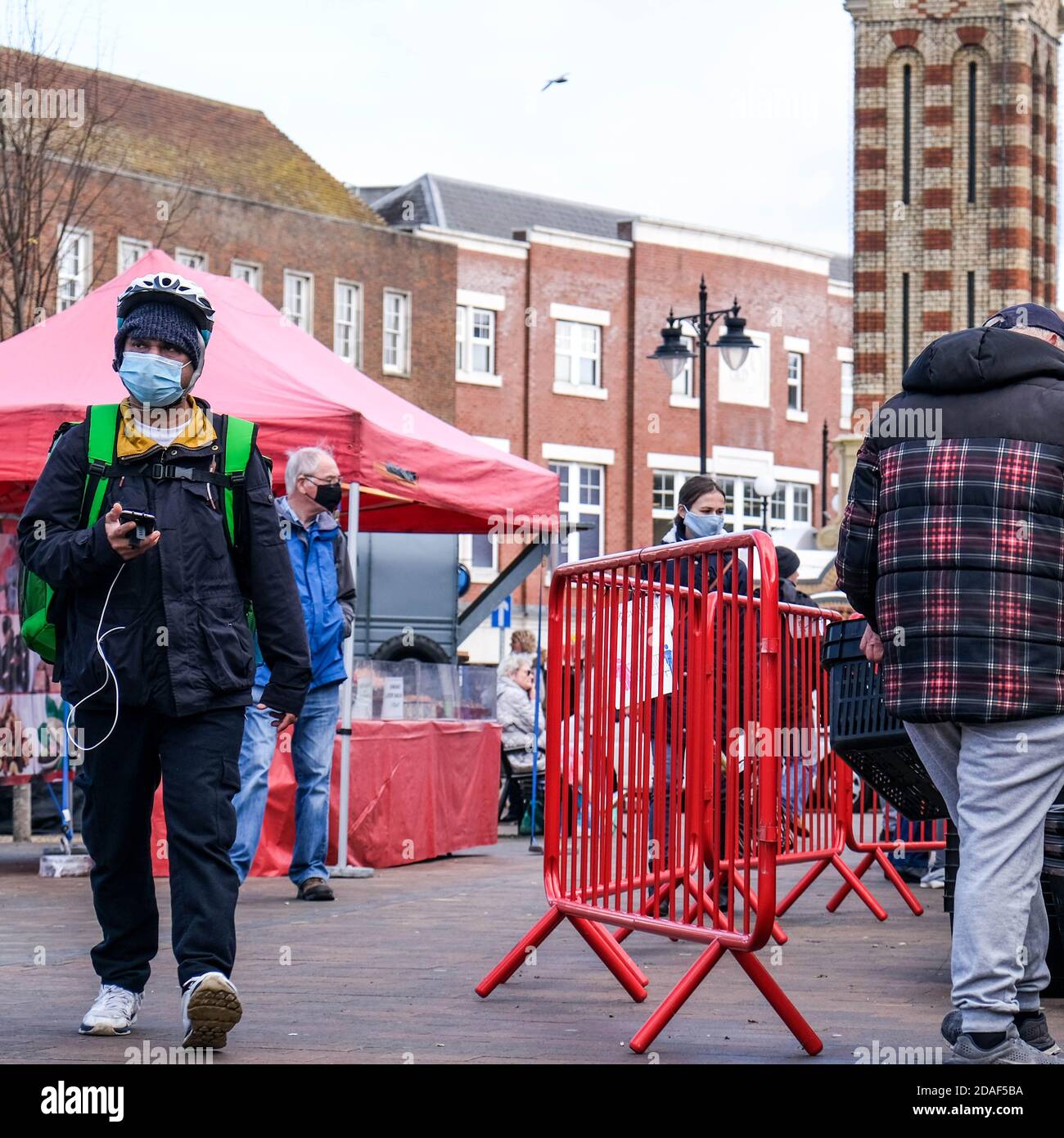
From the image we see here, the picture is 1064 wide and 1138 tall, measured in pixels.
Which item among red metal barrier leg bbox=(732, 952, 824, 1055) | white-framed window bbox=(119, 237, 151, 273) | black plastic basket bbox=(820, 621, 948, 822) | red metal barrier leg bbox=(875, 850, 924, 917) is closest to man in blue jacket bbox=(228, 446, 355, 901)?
red metal barrier leg bbox=(875, 850, 924, 917)

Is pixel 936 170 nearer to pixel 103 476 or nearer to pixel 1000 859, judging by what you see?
pixel 103 476

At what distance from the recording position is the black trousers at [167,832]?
536cm

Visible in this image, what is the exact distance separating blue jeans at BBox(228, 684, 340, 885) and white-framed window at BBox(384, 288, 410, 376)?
3358cm

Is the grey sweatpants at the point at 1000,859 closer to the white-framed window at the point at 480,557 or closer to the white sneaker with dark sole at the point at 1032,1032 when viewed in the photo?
the white sneaker with dark sole at the point at 1032,1032

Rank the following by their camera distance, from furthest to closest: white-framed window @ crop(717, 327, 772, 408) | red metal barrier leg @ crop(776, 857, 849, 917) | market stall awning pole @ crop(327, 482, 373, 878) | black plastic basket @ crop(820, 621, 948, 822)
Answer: white-framed window @ crop(717, 327, 772, 408)
market stall awning pole @ crop(327, 482, 373, 878)
red metal barrier leg @ crop(776, 857, 849, 917)
black plastic basket @ crop(820, 621, 948, 822)

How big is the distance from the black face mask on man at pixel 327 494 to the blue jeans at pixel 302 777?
980mm

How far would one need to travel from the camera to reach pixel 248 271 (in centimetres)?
4078

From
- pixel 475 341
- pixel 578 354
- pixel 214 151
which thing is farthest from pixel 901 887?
pixel 578 354

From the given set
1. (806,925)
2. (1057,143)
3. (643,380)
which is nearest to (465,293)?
(643,380)

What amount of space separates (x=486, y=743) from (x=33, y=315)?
37.2ft

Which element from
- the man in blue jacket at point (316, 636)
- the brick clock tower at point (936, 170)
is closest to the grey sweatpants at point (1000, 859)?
the man in blue jacket at point (316, 636)

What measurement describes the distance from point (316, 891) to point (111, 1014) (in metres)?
4.36

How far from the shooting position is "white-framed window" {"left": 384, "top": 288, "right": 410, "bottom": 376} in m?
43.8

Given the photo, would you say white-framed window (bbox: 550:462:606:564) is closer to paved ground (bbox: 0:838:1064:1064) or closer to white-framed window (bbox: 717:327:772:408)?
white-framed window (bbox: 717:327:772:408)
